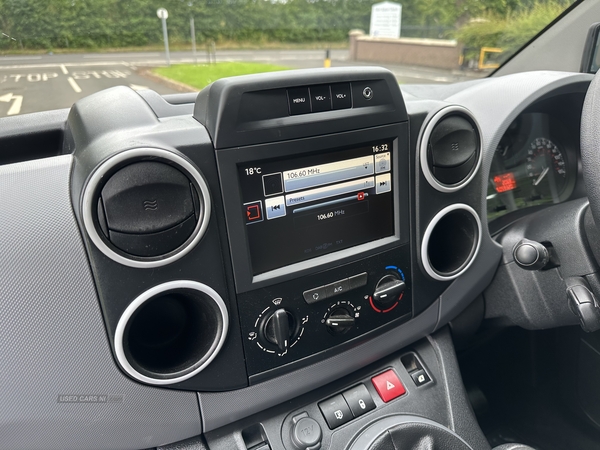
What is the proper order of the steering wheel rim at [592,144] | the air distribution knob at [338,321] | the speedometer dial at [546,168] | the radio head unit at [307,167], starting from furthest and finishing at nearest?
1. the speedometer dial at [546,168]
2. the air distribution knob at [338,321]
3. the steering wheel rim at [592,144]
4. the radio head unit at [307,167]

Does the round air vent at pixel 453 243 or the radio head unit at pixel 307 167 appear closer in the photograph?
the radio head unit at pixel 307 167

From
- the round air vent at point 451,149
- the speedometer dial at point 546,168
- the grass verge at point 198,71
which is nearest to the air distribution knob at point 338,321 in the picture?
the round air vent at point 451,149

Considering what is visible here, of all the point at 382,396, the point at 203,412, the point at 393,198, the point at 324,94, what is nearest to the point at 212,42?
the point at 324,94

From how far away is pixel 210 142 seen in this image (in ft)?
2.89

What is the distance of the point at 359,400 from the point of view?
4.06 ft

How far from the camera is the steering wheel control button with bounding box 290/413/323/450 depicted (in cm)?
112

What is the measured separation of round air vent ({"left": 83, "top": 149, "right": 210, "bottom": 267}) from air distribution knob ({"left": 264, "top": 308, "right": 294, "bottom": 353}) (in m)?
0.26

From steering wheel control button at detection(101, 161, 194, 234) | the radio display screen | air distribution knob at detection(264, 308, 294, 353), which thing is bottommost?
air distribution knob at detection(264, 308, 294, 353)

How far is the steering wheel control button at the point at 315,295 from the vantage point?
1075mm

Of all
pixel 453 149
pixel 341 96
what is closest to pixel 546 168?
pixel 453 149

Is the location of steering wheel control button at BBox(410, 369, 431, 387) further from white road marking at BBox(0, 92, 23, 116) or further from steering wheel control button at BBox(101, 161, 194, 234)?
white road marking at BBox(0, 92, 23, 116)

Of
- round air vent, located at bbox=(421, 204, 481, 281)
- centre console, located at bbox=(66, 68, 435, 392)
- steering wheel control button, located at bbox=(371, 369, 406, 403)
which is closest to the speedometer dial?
round air vent, located at bbox=(421, 204, 481, 281)

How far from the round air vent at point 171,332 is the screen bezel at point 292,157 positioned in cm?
9

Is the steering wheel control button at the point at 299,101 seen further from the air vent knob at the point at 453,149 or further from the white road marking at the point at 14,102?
the white road marking at the point at 14,102
